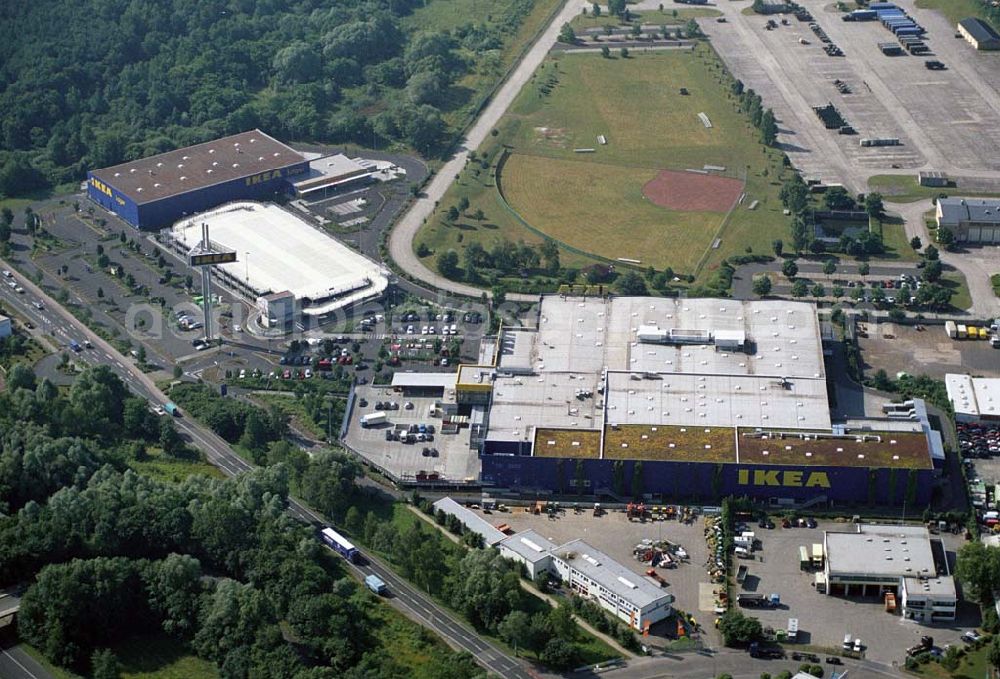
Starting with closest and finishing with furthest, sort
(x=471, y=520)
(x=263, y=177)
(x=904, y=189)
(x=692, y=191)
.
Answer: (x=471, y=520) → (x=904, y=189) → (x=692, y=191) → (x=263, y=177)

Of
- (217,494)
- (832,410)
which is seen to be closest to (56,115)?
(217,494)

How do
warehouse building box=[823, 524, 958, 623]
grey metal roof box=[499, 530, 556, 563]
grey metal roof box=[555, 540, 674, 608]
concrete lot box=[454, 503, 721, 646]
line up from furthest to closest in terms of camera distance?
grey metal roof box=[499, 530, 556, 563], concrete lot box=[454, 503, 721, 646], grey metal roof box=[555, 540, 674, 608], warehouse building box=[823, 524, 958, 623]

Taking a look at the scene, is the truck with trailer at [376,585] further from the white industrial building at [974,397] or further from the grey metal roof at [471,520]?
the white industrial building at [974,397]

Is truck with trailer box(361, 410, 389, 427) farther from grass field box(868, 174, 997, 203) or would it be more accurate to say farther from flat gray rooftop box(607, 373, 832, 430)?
grass field box(868, 174, 997, 203)

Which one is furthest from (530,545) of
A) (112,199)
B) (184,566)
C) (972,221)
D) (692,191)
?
(112,199)

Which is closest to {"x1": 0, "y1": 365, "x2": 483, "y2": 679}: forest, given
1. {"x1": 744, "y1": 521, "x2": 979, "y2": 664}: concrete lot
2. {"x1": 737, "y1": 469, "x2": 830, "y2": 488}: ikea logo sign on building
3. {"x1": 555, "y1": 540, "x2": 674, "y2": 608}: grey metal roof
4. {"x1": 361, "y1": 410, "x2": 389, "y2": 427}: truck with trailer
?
{"x1": 361, "y1": 410, "x2": 389, "y2": 427}: truck with trailer

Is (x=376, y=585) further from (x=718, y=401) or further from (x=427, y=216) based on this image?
(x=427, y=216)

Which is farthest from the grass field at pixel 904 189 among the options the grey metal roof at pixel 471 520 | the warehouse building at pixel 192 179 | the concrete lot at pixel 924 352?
the grey metal roof at pixel 471 520
